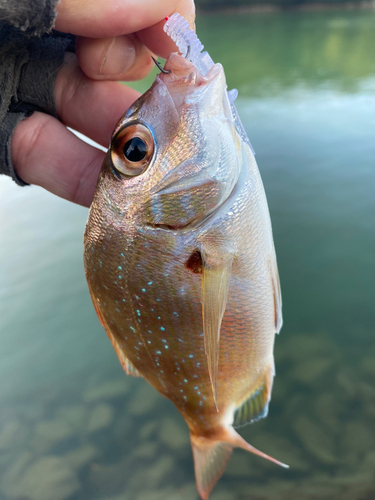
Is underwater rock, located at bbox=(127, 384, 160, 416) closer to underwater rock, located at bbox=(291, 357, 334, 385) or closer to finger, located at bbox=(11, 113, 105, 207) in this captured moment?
underwater rock, located at bbox=(291, 357, 334, 385)

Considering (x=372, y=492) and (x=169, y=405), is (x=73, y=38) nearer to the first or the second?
(x=169, y=405)

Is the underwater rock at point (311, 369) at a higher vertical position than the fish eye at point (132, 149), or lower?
lower

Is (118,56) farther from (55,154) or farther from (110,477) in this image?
(110,477)

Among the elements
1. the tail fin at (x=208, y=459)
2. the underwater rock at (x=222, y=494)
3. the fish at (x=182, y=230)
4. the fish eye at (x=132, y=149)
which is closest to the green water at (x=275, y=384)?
the underwater rock at (x=222, y=494)

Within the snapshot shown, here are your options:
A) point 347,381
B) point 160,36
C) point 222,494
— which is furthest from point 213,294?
point 347,381

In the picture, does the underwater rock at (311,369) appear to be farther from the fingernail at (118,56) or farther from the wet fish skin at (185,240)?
the fingernail at (118,56)
